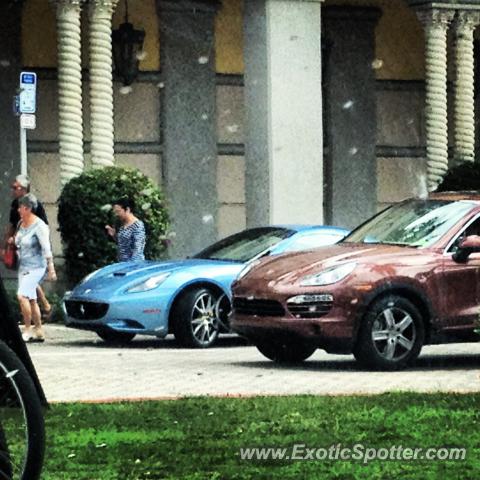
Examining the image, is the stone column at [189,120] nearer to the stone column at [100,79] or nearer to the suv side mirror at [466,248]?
the stone column at [100,79]

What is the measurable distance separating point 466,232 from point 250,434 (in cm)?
→ 727

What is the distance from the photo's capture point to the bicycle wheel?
278 inches

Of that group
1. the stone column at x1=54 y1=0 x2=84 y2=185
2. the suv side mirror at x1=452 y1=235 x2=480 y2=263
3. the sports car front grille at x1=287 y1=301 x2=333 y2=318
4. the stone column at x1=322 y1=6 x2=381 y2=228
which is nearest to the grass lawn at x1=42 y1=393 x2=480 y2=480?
the suv side mirror at x1=452 y1=235 x2=480 y2=263

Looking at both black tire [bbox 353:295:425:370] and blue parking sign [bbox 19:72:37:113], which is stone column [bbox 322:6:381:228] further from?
black tire [bbox 353:295:425:370]

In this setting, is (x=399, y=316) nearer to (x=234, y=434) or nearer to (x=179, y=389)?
(x=179, y=389)

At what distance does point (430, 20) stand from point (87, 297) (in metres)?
11.7

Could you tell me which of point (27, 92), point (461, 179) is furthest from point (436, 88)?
point (27, 92)

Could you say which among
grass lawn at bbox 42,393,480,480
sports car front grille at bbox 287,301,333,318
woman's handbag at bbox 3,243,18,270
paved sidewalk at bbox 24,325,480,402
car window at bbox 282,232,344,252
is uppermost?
car window at bbox 282,232,344,252

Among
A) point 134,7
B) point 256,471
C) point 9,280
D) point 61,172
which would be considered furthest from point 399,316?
point 134,7

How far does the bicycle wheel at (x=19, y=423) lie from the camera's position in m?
7.06

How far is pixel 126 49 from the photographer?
3038 cm

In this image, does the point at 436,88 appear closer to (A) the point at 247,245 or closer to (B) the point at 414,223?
(A) the point at 247,245

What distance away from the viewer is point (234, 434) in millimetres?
10953

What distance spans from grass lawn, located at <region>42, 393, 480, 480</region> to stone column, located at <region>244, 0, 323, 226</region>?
1546 cm
